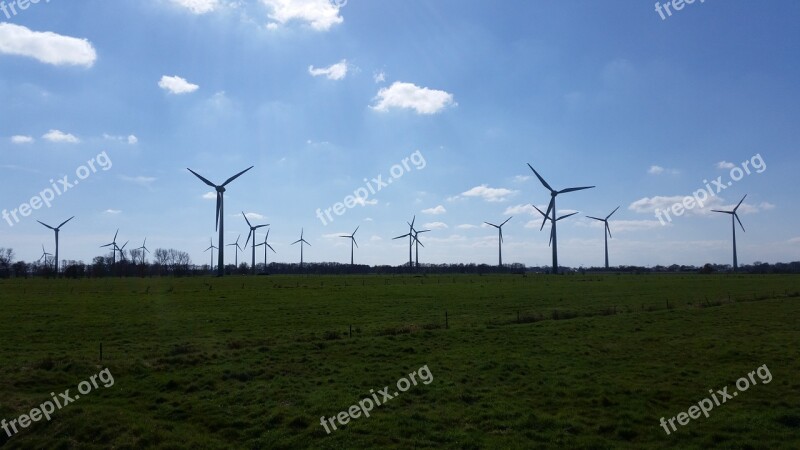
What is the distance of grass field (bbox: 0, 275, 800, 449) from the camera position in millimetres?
15531

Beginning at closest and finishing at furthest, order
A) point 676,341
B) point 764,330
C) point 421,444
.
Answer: point 421,444, point 676,341, point 764,330

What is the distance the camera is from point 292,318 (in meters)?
39.7

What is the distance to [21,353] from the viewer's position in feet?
84.2

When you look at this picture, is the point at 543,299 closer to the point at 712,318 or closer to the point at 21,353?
the point at 712,318

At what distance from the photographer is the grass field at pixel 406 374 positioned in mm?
15531

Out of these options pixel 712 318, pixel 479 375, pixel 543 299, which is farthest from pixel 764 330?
pixel 543 299

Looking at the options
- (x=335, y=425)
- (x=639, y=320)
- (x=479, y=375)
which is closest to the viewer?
(x=335, y=425)

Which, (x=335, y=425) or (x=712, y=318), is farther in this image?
(x=712, y=318)

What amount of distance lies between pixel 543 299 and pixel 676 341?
87.0 feet

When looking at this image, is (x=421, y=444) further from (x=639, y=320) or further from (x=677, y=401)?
(x=639, y=320)

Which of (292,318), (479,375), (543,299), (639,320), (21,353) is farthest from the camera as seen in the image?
(543,299)

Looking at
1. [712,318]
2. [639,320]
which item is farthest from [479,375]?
[712,318]

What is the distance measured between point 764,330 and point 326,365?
987 inches

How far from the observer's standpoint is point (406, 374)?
22.2 meters
